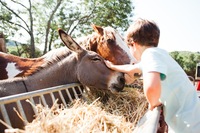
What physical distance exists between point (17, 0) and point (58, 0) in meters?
3.54

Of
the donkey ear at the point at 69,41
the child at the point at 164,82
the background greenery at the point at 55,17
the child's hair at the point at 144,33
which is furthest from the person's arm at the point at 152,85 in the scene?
the background greenery at the point at 55,17

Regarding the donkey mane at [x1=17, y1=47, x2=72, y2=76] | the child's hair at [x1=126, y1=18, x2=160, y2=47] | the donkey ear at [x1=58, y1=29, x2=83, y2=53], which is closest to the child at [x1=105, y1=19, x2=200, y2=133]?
the child's hair at [x1=126, y1=18, x2=160, y2=47]

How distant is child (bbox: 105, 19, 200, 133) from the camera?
169cm

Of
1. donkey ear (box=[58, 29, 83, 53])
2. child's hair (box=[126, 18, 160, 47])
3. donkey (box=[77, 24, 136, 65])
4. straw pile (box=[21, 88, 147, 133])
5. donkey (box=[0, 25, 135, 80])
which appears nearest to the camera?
straw pile (box=[21, 88, 147, 133])

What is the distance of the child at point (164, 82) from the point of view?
169cm

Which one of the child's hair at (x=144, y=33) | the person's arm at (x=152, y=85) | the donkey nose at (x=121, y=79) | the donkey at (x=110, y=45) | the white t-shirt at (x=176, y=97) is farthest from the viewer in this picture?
the donkey at (x=110, y=45)

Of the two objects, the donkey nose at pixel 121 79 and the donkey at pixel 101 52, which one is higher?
the donkey at pixel 101 52

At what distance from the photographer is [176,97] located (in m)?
1.88

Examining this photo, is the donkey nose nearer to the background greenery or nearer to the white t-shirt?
the white t-shirt

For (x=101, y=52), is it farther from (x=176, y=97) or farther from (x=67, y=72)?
(x=176, y=97)

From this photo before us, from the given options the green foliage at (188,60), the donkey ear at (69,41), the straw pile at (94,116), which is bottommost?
the green foliage at (188,60)

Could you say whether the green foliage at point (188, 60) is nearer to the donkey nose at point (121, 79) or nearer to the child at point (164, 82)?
the donkey nose at point (121, 79)

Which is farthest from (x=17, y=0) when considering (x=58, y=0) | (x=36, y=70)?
(x=36, y=70)

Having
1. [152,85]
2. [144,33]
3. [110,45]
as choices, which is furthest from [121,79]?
[152,85]
